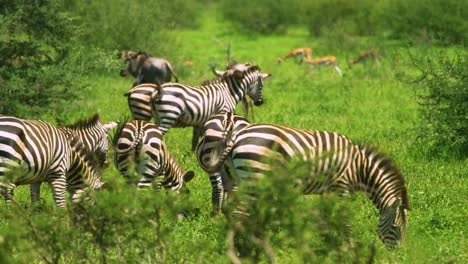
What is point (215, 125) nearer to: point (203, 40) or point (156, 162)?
point (156, 162)

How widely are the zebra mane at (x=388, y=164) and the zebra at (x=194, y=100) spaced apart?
4.31 metres

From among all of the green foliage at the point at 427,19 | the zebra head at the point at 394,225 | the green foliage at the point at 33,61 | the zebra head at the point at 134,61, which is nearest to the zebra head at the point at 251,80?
the green foliage at the point at 33,61

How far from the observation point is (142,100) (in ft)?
35.9

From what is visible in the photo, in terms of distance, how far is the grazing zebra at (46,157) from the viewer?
22.6ft

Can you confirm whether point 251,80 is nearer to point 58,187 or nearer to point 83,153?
point 83,153

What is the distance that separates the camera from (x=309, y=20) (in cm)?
3706

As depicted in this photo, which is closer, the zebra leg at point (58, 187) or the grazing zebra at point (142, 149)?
the zebra leg at point (58, 187)

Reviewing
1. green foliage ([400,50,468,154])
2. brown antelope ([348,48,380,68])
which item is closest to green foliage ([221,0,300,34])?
brown antelope ([348,48,380,68])

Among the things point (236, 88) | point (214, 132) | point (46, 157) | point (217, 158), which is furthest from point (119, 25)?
point (217, 158)

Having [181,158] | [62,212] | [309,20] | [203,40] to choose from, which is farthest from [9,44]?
[309,20]

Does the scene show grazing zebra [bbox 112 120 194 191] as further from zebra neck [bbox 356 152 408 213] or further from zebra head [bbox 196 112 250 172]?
zebra neck [bbox 356 152 408 213]

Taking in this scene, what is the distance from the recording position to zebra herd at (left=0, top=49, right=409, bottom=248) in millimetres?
6672

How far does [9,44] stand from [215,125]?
6.01m

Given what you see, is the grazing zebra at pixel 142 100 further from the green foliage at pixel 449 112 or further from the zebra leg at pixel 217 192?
the green foliage at pixel 449 112
